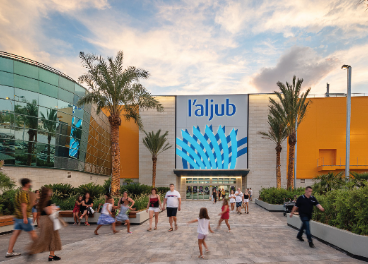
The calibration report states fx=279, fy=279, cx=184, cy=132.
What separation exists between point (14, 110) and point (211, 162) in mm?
23889

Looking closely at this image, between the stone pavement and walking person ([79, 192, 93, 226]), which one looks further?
walking person ([79, 192, 93, 226])

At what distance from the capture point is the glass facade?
2136 centimetres

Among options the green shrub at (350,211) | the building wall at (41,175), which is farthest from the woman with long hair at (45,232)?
the building wall at (41,175)

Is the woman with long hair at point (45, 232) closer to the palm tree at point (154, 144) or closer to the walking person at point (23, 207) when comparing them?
the walking person at point (23, 207)

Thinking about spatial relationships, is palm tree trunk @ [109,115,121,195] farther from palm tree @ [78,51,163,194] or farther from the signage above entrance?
the signage above entrance

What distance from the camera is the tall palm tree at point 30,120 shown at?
22.0 meters

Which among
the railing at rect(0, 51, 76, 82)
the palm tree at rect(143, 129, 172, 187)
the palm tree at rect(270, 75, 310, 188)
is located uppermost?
the railing at rect(0, 51, 76, 82)

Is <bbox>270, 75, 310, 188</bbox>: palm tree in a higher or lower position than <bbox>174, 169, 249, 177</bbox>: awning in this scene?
higher

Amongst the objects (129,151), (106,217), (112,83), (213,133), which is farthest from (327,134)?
(106,217)

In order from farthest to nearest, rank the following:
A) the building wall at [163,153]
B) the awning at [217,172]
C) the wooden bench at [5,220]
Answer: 1. the building wall at [163,153]
2. the awning at [217,172]
3. the wooden bench at [5,220]

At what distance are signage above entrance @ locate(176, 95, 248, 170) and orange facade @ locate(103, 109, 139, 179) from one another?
6262 millimetres

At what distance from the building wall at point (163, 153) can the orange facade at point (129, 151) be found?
131 cm

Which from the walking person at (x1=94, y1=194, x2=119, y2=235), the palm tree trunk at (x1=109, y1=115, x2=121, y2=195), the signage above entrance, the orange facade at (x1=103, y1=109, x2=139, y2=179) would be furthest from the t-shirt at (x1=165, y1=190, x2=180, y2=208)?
the orange facade at (x1=103, y1=109, x2=139, y2=179)

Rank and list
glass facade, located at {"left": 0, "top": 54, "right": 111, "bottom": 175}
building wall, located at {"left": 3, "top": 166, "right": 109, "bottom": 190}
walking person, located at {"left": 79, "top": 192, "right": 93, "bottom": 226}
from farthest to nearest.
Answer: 1. glass facade, located at {"left": 0, "top": 54, "right": 111, "bottom": 175}
2. building wall, located at {"left": 3, "top": 166, "right": 109, "bottom": 190}
3. walking person, located at {"left": 79, "top": 192, "right": 93, "bottom": 226}
